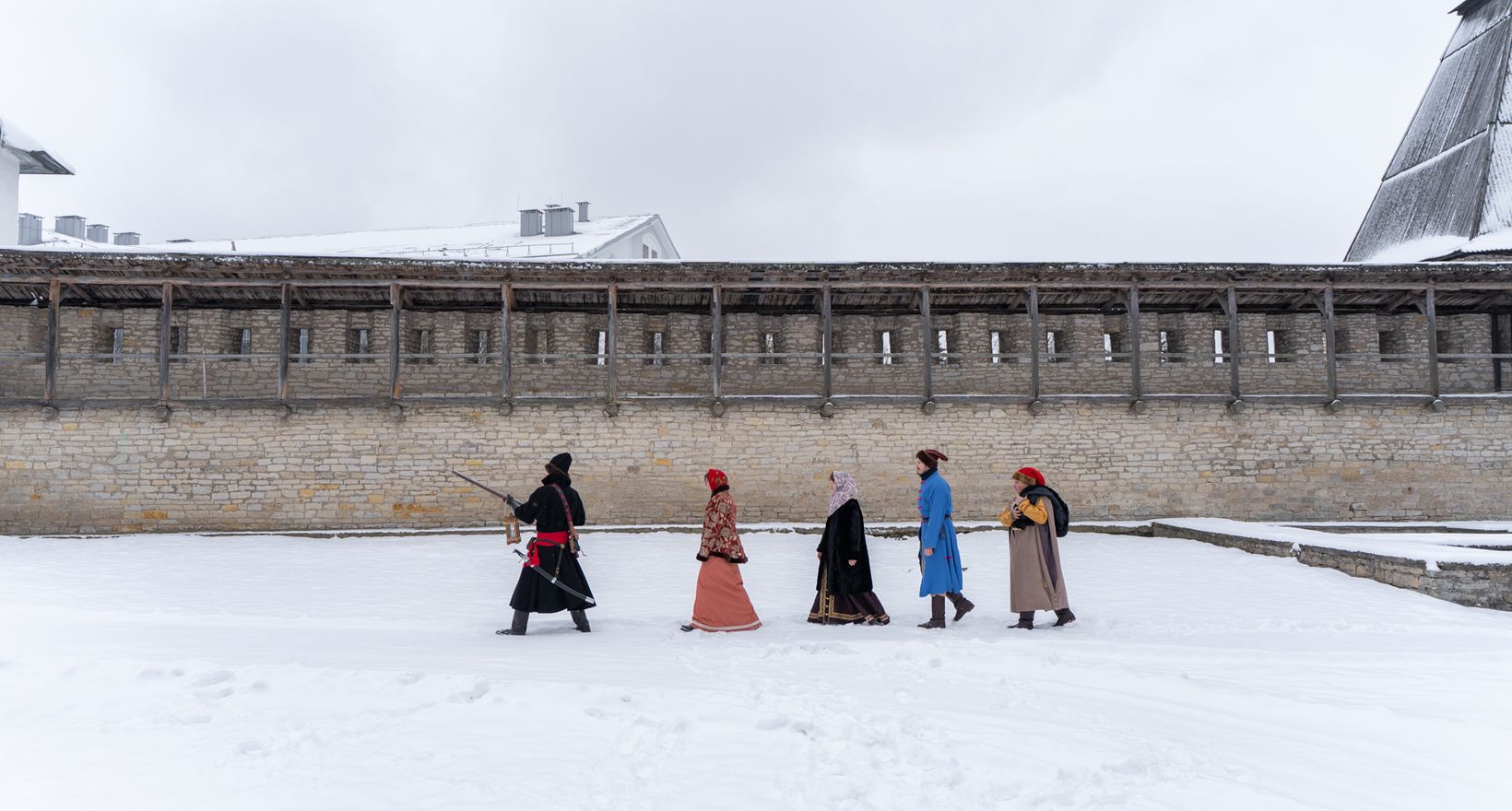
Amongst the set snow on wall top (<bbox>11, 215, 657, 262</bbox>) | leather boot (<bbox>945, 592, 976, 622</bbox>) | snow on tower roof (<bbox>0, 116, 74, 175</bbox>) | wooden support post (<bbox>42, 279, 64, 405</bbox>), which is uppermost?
snow on tower roof (<bbox>0, 116, 74, 175</bbox>)

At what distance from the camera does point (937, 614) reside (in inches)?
237

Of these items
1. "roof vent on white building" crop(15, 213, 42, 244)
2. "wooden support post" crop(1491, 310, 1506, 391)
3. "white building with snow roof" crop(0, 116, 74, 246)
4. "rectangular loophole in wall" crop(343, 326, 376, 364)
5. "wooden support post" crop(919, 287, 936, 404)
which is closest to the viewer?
"wooden support post" crop(919, 287, 936, 404)

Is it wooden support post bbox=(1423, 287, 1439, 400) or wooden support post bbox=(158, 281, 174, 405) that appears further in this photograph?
wooden support post bbox=(1423, 287, 1439, 400)

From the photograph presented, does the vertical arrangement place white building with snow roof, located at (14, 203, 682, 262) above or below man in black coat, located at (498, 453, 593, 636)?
above

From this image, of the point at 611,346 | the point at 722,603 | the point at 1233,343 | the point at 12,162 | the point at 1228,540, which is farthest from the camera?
the point at 12,162

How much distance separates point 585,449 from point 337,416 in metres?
3.90

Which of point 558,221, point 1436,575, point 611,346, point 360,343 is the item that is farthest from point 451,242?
point 1436,575

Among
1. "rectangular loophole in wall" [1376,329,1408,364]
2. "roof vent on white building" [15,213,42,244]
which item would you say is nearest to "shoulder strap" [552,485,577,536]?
"rectangular loophole in wall" [1376,329,1408,364]

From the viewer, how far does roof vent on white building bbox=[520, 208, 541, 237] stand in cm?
2466

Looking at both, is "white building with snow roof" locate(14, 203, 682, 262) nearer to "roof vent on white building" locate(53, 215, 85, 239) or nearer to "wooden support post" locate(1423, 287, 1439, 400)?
"roof vent on white building" locate(53, 215, 85, 239)

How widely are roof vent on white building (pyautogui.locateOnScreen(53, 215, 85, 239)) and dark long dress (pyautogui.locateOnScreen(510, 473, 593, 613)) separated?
32478 millimetres

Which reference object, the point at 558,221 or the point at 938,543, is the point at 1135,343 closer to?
the point at 938,543

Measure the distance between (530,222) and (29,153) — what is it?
39.7 feet

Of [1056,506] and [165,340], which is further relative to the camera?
[165,340]
